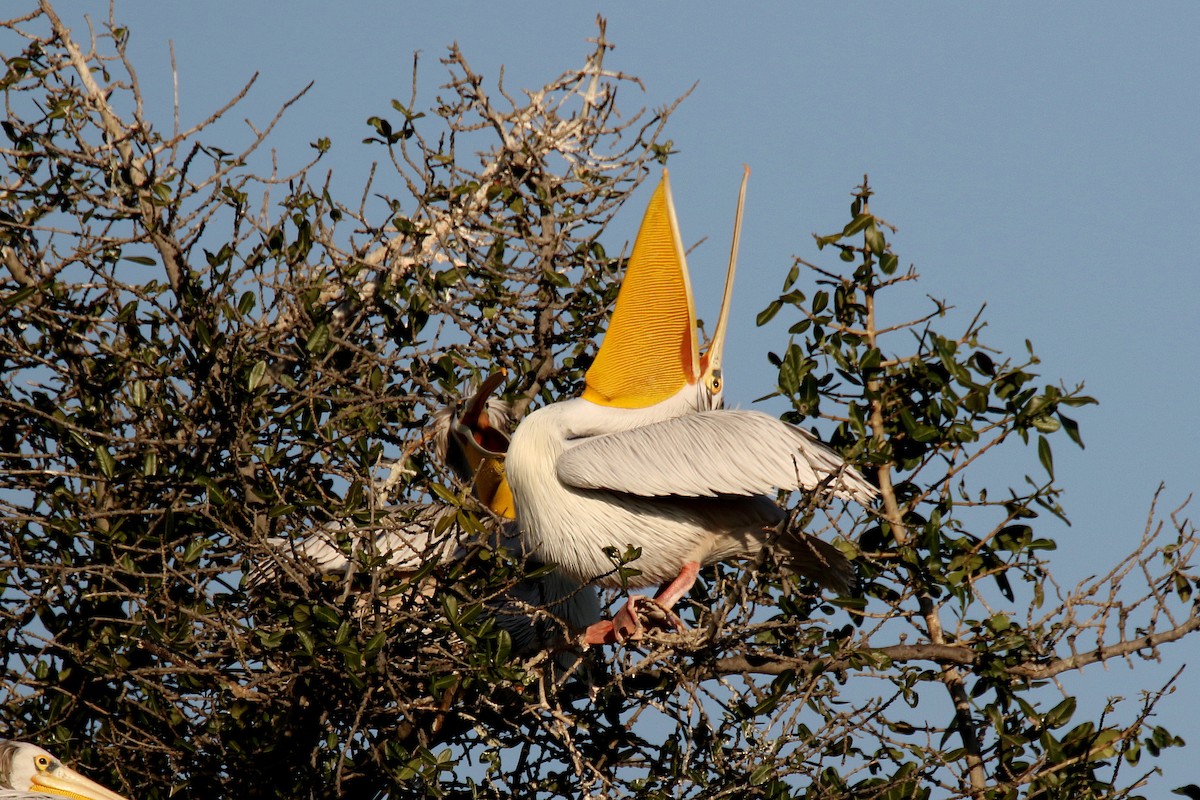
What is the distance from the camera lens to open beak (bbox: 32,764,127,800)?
4.50 metres

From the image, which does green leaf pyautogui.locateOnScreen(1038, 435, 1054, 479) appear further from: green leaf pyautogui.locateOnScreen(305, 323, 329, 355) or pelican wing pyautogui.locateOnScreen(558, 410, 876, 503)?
green leaf pyautogui.locateOnScreen(305, 323, 329, 355)

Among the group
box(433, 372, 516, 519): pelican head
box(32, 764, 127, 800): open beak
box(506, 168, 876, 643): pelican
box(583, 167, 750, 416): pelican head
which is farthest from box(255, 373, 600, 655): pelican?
box(32, 764, 127, 800): open beak

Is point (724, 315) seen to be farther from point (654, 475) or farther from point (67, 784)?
point (67, 784)

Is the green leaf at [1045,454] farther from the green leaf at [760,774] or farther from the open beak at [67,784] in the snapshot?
the open beak at [67,784]

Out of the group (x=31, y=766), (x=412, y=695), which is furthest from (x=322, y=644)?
(x=31, y=766)

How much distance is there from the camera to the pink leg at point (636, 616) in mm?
4258

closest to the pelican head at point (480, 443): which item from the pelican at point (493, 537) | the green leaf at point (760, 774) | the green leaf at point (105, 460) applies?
the pelican at point (493, 537)

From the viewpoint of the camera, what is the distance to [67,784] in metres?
4.52

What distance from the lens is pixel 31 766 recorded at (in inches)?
Answer: 181

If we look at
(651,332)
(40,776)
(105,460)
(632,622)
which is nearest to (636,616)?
(632,622)

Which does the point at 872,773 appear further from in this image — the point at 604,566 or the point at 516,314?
the point at 516,314

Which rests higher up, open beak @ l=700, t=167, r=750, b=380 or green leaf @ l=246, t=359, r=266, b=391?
open beak @ l=700, t=167, r=750, b=380

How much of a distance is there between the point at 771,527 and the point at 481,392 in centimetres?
100

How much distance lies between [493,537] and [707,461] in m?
0.75
